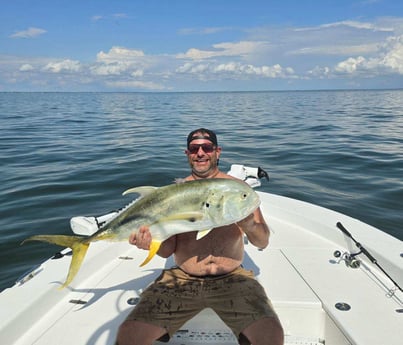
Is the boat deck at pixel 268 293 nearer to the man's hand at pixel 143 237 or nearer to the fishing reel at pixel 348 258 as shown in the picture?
the fishing reel at pixel 348 258

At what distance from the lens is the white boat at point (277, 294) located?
3.09 m

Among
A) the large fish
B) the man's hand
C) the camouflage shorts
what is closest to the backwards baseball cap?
the large fish

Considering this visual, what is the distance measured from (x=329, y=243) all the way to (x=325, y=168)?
7510 mm

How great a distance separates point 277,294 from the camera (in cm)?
357

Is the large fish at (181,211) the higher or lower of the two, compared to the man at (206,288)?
higher

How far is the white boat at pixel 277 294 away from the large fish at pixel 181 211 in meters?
0.77

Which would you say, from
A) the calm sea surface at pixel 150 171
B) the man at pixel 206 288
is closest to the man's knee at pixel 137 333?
the man at pixel 206 288

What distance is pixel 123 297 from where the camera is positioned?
3.66 meters

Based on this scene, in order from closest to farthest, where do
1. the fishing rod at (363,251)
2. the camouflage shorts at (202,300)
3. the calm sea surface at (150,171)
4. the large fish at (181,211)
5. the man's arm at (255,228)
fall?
the large fish at (181,211), the camouflage shorts at (202,300), the man's arm at (255,228), the fishing rod at (363,251), the calm sea surface at (150,171)

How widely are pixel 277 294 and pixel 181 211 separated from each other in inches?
62.7

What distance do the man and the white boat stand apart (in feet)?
0.81

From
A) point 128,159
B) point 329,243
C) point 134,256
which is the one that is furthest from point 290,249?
point 128,159

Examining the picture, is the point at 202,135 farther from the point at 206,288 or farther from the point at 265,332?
the point at 265,332

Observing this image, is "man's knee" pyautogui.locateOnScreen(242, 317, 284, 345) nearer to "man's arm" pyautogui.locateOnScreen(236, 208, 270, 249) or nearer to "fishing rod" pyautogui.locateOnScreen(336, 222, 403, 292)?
"man's arm" pyautogui.locateOnScreen(236, 208, 270, 249)
